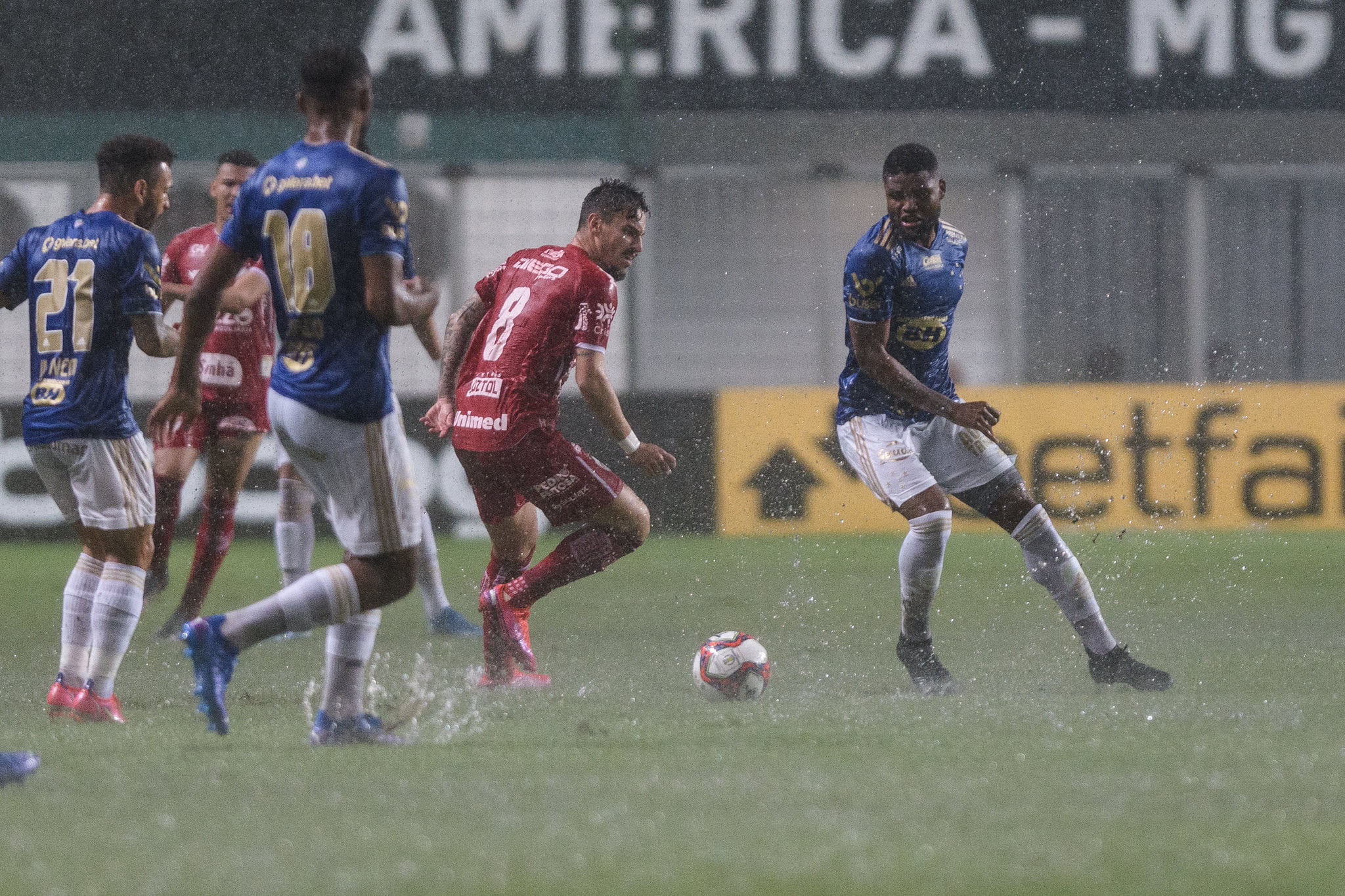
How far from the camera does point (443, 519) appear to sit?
12734 mm

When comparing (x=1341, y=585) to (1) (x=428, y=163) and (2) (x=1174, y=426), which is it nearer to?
(2) (x=1174, y=426)

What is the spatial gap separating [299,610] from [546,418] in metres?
2.07

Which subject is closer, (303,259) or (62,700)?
(303,259)

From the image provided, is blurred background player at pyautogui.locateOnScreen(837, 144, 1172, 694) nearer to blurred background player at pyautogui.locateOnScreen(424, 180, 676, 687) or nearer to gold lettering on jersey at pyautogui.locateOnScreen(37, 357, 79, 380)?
blurred background player at pyautogui.locateOnScreen(424, 180, 676, 687)

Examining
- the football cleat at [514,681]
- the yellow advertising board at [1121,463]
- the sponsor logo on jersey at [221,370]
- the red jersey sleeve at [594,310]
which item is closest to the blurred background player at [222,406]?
the sponsor logo on jersey at [221,370]

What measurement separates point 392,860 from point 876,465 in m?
Answer: 3.31

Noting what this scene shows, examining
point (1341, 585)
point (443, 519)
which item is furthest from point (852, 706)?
point (443, 519)

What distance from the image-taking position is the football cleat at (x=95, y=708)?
5395 mm

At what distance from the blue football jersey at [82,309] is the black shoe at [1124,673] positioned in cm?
323

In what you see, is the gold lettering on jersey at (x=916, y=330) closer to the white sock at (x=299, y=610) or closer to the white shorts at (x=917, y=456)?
the white shorts at (x=917, y=456)

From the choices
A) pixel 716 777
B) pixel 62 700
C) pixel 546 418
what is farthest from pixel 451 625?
pixel 716 777

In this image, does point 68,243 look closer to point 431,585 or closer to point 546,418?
point 546,418

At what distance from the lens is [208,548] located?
7801 mm

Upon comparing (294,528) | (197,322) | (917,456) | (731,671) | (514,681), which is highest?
(197,322)
